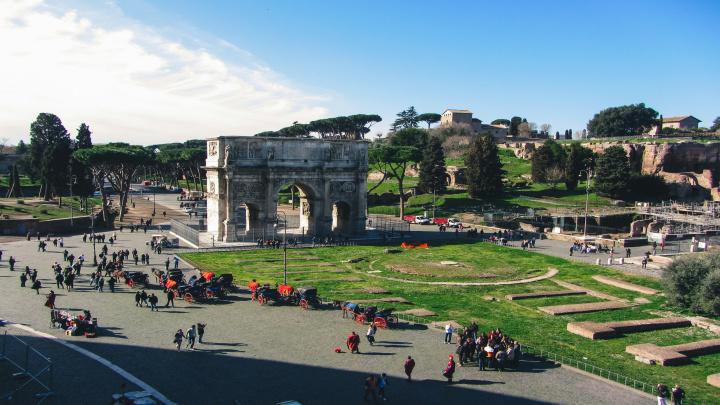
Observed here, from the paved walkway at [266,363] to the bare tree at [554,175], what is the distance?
66037 millimetres

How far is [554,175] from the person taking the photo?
86188mm

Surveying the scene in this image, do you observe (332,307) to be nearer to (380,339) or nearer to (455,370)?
(380,339)

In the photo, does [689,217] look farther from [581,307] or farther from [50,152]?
[50,152]

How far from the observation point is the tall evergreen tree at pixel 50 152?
7331 centimetres

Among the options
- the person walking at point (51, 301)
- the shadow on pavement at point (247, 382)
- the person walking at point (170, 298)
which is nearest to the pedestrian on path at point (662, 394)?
the shadow on pavement at point (247, 382)

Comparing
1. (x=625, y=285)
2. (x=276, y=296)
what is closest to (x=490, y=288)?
(x=625, y=285)

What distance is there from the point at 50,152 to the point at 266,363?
2542 inches

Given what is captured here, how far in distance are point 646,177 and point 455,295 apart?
192 feet

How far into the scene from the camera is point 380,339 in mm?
24359

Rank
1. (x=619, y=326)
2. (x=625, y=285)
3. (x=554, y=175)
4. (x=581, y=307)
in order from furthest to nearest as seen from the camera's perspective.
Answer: (x=554, y=175) < (x=625, y=285) < (x=581, y=307) < (x=619, y=326)

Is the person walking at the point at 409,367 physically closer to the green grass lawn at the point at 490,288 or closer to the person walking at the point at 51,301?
the green grass lawn at the point at 490,288

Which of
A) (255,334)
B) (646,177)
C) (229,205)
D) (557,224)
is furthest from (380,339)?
(646,177)

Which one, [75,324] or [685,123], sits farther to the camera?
[685,123]

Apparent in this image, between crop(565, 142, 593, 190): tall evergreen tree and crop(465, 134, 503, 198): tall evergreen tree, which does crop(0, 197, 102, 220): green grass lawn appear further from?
crop(565, 142, 593, 190): tall evergreen tree
